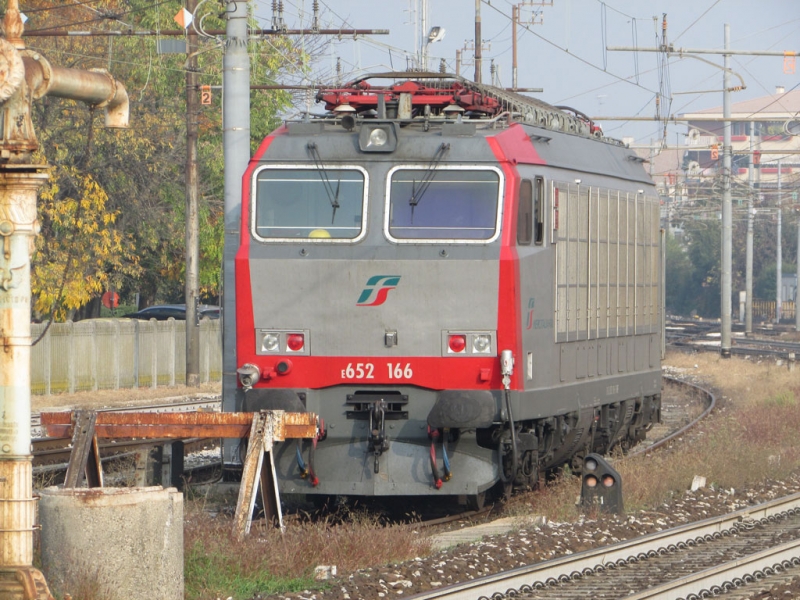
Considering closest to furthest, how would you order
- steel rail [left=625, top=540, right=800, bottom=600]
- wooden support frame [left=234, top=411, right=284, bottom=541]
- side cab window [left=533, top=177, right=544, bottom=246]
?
steel rail [left=625, top=540, right=800, bottom=600]
wooden support frame [left=234, top=411, right=284, bottom=541]
side cab window [left=533, top=177, right=544, bottom=246]

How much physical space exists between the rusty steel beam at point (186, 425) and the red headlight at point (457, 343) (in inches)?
70.6

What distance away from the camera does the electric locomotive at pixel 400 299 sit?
11898 mm

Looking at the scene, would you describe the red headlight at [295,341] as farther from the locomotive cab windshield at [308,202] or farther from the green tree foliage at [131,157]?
the green tree foliage at [131,157]

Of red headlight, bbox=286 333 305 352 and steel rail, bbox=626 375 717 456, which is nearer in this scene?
red headlight, bbox=286 333 305 352

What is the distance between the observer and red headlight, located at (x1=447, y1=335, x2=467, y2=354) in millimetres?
11998

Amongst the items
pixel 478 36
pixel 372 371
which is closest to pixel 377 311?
pixel 372 371

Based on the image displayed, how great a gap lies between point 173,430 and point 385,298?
7.88 feet

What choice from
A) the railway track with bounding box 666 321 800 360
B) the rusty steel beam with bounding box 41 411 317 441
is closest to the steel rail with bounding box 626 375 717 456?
the railway track with bounding box 666 321 800 360

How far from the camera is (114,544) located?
27.0ft

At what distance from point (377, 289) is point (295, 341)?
0.85 m

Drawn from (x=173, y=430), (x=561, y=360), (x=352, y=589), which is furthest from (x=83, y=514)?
(x=561, y=360)

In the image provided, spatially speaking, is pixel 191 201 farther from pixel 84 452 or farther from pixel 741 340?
pixel 741 340

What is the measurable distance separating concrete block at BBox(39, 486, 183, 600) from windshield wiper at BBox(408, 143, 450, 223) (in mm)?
4658

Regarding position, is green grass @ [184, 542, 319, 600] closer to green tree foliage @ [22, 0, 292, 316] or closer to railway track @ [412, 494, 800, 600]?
railway track @ [412, 494, 800, 600]
